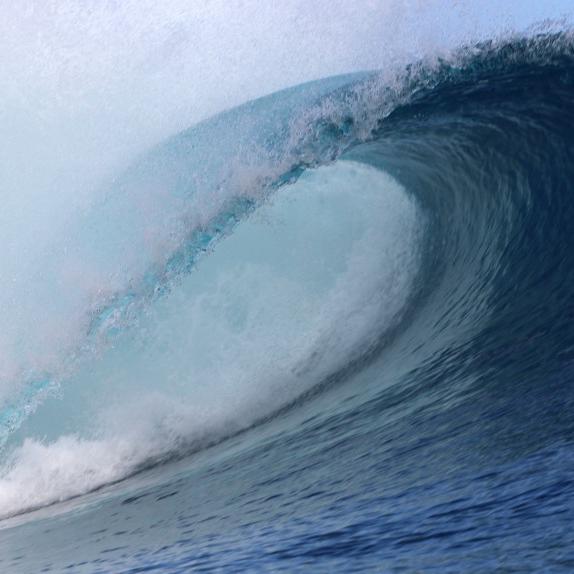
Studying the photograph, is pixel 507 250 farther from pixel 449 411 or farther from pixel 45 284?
pixel 45 284

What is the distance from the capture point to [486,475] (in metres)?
2.74

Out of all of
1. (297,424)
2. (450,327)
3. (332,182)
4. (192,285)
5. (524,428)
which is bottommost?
(524,428)

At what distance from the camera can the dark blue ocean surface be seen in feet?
9.16

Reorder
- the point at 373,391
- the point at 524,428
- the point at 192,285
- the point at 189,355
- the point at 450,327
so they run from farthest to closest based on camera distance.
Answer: the point at 192,285 → the point at 189,355 → the point at 450,327 → the point at 373,391 → the point at 524,428

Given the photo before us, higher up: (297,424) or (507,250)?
(507,250)

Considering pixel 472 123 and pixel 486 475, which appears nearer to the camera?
pixel 486 475

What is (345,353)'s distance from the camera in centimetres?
842

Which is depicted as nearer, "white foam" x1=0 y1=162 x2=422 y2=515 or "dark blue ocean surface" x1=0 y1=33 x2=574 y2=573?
"dark blue ocean surface" x1=0 y1=33 x2=574 y2=573

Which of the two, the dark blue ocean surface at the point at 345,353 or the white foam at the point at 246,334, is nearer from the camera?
the dark blue ocean surface at the point at 345,353

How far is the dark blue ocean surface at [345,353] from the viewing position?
9.16 ft

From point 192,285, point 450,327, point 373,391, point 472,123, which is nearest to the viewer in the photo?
point 373,391

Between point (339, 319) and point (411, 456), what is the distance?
5667 mm

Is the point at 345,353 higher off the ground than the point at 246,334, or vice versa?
the point at 246,334

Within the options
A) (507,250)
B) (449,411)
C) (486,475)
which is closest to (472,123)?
(507,250)
